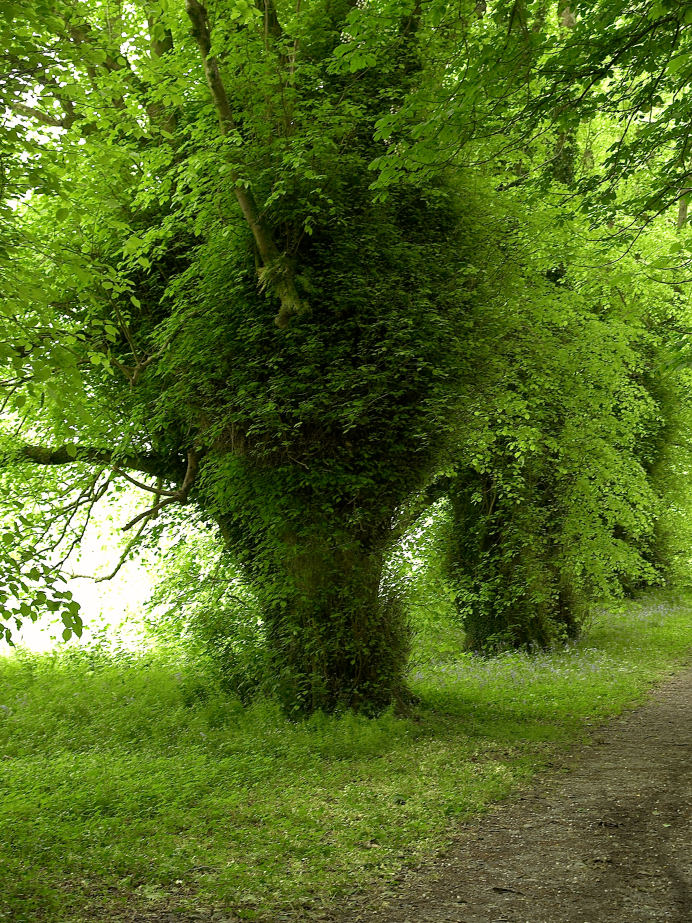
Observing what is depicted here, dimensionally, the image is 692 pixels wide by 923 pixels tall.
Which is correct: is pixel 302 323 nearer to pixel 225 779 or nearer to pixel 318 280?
pixel 318 280

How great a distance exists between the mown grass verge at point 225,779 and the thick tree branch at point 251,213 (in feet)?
17.8

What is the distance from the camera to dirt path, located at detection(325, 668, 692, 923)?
5051 millimetres

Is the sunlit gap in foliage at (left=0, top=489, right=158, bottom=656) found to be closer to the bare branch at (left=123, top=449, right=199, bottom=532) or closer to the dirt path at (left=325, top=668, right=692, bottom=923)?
the bare branch at (left=123, top=449, right=199, bottom=532)

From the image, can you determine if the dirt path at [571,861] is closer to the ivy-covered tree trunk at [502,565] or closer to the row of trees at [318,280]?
the row of trees at [318,280]

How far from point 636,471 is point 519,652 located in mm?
4941

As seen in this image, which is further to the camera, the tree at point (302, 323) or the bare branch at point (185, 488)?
the bare branch at point (185, 488)

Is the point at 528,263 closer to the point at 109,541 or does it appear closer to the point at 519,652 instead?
the point at 519,652

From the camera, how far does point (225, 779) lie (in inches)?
313

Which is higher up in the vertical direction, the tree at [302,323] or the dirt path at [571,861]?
the tree at [302,323]

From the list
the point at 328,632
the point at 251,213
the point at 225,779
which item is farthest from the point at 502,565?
the point at 225,779

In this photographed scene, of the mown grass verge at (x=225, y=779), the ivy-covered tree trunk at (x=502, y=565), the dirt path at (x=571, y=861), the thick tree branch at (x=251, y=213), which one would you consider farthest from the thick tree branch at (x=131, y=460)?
the dirt path at (x=571, y=861)

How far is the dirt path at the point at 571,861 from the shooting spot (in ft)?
16.6

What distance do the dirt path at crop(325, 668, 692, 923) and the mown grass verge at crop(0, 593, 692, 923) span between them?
0.35m

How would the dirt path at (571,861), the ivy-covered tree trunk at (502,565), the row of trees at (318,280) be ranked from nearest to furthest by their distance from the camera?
the dirt path at (571,861), the row of trees at (318,280), the ivy-covered tree trunk at (502,565)
